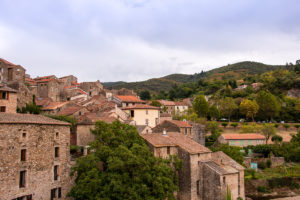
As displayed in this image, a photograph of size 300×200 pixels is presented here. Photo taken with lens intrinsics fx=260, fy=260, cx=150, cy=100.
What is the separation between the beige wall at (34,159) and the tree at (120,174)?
257cm

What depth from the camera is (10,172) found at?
21078mm

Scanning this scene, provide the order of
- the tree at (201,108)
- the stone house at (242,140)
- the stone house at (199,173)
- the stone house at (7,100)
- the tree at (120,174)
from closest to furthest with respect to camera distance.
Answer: the tree at (120,174), the stone house at (199,173), the stone house at (7,100), the stone house at (242,140), the tree at (201,108)

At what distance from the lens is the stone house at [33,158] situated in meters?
21.0

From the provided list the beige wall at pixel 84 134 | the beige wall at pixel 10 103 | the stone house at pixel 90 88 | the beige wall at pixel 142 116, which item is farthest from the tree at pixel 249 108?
the beige wall at pixel 10 103

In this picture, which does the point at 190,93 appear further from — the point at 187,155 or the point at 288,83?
the point at 187,155

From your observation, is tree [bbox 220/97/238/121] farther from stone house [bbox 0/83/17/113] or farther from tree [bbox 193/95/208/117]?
stone house [bbox 0/83/17/113]

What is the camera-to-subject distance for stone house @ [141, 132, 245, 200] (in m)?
28.6

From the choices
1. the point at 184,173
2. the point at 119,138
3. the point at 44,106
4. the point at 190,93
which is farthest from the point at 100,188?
the point at 190,93

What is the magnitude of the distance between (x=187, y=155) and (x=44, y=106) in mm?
32736

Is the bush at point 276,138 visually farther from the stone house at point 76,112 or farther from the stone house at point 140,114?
the stone house at point 76,112

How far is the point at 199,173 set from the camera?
30156 mm

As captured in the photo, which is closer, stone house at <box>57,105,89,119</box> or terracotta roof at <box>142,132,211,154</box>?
terracotta roof at <box>142,132,211,154</box>

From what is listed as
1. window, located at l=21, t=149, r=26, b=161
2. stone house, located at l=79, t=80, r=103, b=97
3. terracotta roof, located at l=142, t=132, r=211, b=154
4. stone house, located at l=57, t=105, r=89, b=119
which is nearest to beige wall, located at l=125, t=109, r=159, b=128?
stone house, located at l=57, t=105, r=89, b=119

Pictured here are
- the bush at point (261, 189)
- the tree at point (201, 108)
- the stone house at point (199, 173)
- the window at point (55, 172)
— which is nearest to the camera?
the window at point (55, 172)
